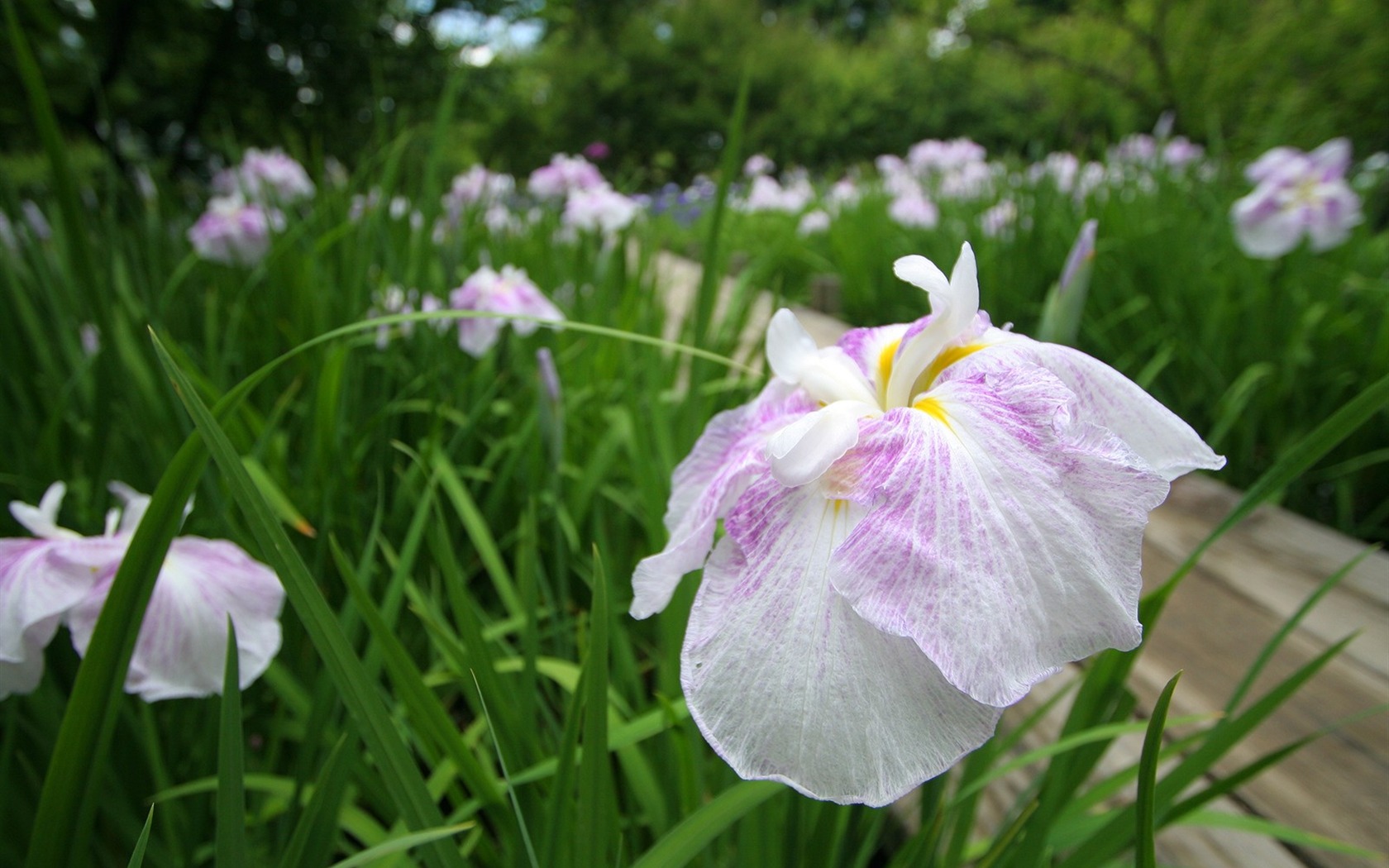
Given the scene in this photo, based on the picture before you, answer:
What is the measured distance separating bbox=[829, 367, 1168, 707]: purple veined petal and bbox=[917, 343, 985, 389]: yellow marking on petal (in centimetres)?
10

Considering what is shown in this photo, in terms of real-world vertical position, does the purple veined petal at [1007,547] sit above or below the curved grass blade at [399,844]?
above

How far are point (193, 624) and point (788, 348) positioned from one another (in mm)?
580

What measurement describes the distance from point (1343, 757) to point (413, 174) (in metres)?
2.58

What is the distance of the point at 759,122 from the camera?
14.5 metres

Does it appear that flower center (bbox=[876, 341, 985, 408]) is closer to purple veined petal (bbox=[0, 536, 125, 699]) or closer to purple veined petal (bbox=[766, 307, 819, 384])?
purple veined petal (bbox=[766, 307, 819, 384])

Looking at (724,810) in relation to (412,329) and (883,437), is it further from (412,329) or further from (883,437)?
(412,329)

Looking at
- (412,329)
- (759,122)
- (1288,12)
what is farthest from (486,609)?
(759,122)

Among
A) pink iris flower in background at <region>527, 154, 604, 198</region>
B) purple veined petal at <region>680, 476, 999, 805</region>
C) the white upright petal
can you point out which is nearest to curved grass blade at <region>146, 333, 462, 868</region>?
purple veined petal at <region>680, 476, 999, 805</region>

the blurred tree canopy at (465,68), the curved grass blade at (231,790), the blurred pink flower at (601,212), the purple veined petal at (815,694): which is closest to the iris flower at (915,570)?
the purple veined petal at (815,694)

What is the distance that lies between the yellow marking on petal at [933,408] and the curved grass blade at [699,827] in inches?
10.8

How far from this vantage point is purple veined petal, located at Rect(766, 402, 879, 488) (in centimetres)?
44

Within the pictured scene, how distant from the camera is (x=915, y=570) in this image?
402 mm

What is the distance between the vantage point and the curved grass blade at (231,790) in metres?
0.48

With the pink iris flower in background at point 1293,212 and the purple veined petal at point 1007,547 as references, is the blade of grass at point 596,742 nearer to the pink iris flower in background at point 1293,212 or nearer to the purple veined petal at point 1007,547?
the purple veined petal at point 1007,547
